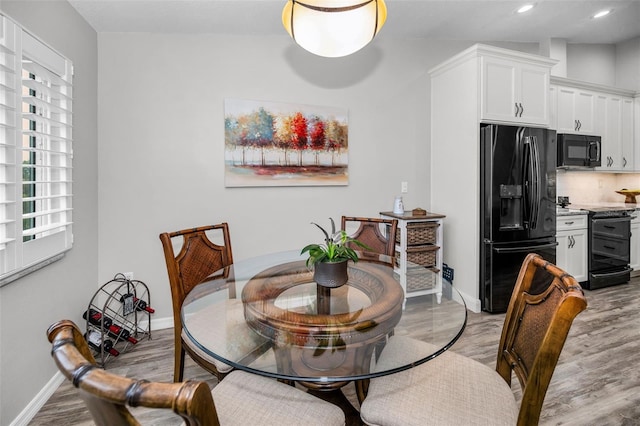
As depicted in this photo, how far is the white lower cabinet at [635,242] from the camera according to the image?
4.18 metres

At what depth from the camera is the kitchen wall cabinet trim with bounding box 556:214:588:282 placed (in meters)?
3.71

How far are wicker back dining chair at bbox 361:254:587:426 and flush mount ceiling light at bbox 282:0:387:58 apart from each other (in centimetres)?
127

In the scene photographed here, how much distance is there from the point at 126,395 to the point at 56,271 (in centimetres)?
208

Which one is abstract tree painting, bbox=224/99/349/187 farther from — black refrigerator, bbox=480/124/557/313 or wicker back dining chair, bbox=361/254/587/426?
wicker back dining chair, bbox=361/254/587/426

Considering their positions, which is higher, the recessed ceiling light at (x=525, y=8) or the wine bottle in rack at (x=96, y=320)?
the recessed ceiling light at (x=525, y=8)

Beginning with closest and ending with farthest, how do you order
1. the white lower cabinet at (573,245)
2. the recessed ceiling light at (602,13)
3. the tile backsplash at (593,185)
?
1. the recessed ceiling light at (602,13)
2. the white lower cabinet at (573,245)
3. the tile backsplash at (593,185)

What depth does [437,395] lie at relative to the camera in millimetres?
1203

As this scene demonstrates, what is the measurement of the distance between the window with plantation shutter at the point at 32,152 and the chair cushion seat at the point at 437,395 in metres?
1.82

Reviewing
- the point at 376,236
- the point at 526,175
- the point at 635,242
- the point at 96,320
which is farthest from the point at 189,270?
the point at 635,242

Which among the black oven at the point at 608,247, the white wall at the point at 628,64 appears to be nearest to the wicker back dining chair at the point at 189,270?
the black oven at the point at 608,247

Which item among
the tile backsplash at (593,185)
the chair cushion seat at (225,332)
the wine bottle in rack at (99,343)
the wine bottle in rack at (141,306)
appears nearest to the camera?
the chair cushion seat at (225,332)

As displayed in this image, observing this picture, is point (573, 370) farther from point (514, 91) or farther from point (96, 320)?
point (96, 320)

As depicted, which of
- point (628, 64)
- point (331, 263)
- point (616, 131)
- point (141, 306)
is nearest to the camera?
point (331, 263)

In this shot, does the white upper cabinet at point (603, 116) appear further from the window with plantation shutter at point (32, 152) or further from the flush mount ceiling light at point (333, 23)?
the window with plantation shutter at point (32, 152)
